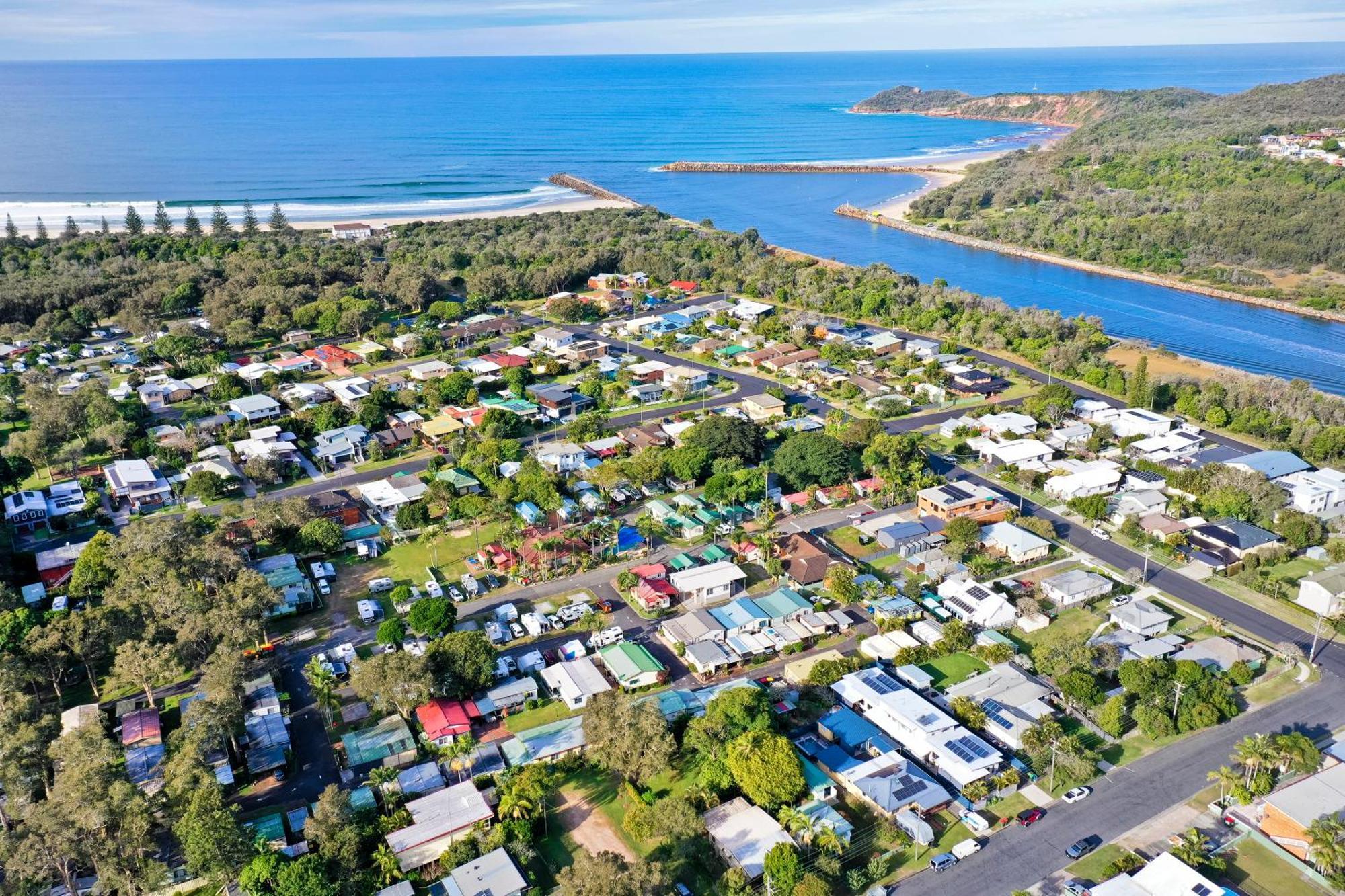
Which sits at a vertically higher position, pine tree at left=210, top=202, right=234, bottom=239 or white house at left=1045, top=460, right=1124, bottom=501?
pine tree at left=210, top=202, right=234, bottom=239

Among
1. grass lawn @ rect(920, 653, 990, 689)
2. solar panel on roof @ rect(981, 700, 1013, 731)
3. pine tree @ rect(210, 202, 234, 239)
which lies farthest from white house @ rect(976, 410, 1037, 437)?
pine tree @ rect(210, 202, 234, 239)

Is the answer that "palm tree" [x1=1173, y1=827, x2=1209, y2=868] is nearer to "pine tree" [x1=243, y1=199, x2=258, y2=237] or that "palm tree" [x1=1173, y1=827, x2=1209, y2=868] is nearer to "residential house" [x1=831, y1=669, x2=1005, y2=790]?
"residential house" [x1=831, y1=669, x2=1005, y2=790]

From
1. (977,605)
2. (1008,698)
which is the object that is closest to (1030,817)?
(1008,698)

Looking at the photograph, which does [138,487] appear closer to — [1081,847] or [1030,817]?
[1030,817]

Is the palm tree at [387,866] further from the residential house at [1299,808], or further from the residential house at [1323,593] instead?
the residential house at [1323,593]

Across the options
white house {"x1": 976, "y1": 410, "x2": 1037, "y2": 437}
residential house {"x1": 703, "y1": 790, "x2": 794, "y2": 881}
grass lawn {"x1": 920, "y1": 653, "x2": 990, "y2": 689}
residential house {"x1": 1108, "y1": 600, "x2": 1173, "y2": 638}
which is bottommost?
grass lawn {"x1": 920, "y1": 653, "x2": 990, "y2": 689}

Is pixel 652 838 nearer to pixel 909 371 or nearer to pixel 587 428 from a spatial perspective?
pixel 587 428

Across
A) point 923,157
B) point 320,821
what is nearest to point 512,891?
point 320,821
